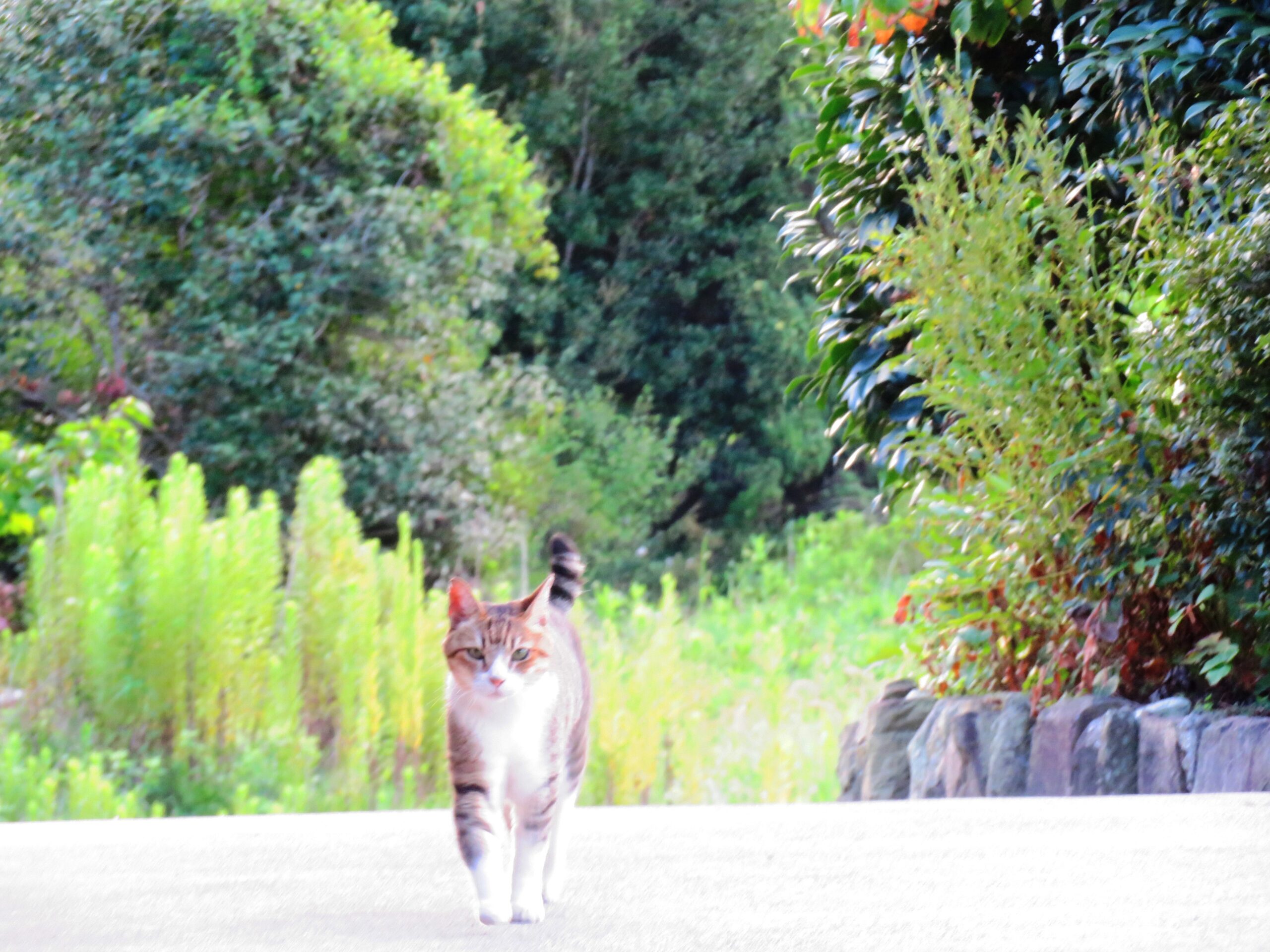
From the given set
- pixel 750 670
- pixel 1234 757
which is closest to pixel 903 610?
pixel 1234 757

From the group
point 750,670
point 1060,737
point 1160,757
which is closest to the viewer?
point 1160,757

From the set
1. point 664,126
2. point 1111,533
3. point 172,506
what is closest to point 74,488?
point 172,506

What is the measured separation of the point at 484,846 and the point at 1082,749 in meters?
1.63

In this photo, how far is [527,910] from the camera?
1.80 m

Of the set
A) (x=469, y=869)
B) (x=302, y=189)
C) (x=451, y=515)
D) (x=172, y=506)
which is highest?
(x=302, y=189)

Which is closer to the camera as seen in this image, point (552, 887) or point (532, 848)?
point (532, 848)

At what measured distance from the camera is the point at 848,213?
4.04 metres

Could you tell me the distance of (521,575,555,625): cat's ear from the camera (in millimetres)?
1756

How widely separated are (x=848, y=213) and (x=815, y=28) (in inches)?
20.1

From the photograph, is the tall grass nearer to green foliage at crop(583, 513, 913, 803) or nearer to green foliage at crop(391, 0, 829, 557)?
green foliage at crop(583, 513, 913, 803)

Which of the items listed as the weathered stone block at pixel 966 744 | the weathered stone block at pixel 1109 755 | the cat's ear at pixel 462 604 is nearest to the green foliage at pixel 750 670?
the weathered stone block at pixel 966 744

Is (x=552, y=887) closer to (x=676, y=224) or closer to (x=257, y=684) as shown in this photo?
(x=257, y=684)

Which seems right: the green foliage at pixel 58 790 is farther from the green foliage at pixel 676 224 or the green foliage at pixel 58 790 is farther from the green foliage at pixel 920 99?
the green foliage at pixel 676 224

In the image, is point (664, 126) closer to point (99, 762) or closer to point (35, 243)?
point (35, 243)
